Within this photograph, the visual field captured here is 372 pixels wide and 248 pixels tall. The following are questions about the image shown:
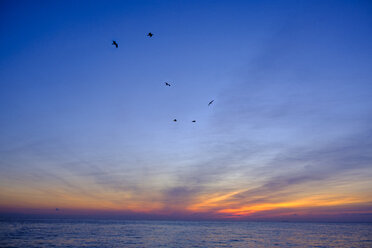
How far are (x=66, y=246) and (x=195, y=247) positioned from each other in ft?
78.1

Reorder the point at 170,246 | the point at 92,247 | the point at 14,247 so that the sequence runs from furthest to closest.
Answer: the point at 170,246
the point at 92,247
the point at 14,247

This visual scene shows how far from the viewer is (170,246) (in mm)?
41656

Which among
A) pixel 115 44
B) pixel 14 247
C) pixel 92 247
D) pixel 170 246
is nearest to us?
pixel 115 44

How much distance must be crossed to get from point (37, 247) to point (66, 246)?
453 centimetres

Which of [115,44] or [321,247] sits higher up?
[115,44]

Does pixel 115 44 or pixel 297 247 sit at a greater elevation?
pixel 115 44

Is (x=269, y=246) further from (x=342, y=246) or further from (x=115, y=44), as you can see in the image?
(x=115, y=44)

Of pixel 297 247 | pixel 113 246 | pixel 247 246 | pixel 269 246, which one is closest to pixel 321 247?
pixel 297 247

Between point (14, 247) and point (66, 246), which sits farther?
point (66, 246)

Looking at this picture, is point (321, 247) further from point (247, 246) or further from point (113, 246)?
point (113, 246)

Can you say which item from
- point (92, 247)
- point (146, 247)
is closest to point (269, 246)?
point (146, 247)

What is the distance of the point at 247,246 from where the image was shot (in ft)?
140

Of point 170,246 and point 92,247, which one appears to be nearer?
point 92,247

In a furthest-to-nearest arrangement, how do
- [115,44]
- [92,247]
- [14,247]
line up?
[92,247] < [14,247] < [115,44]
